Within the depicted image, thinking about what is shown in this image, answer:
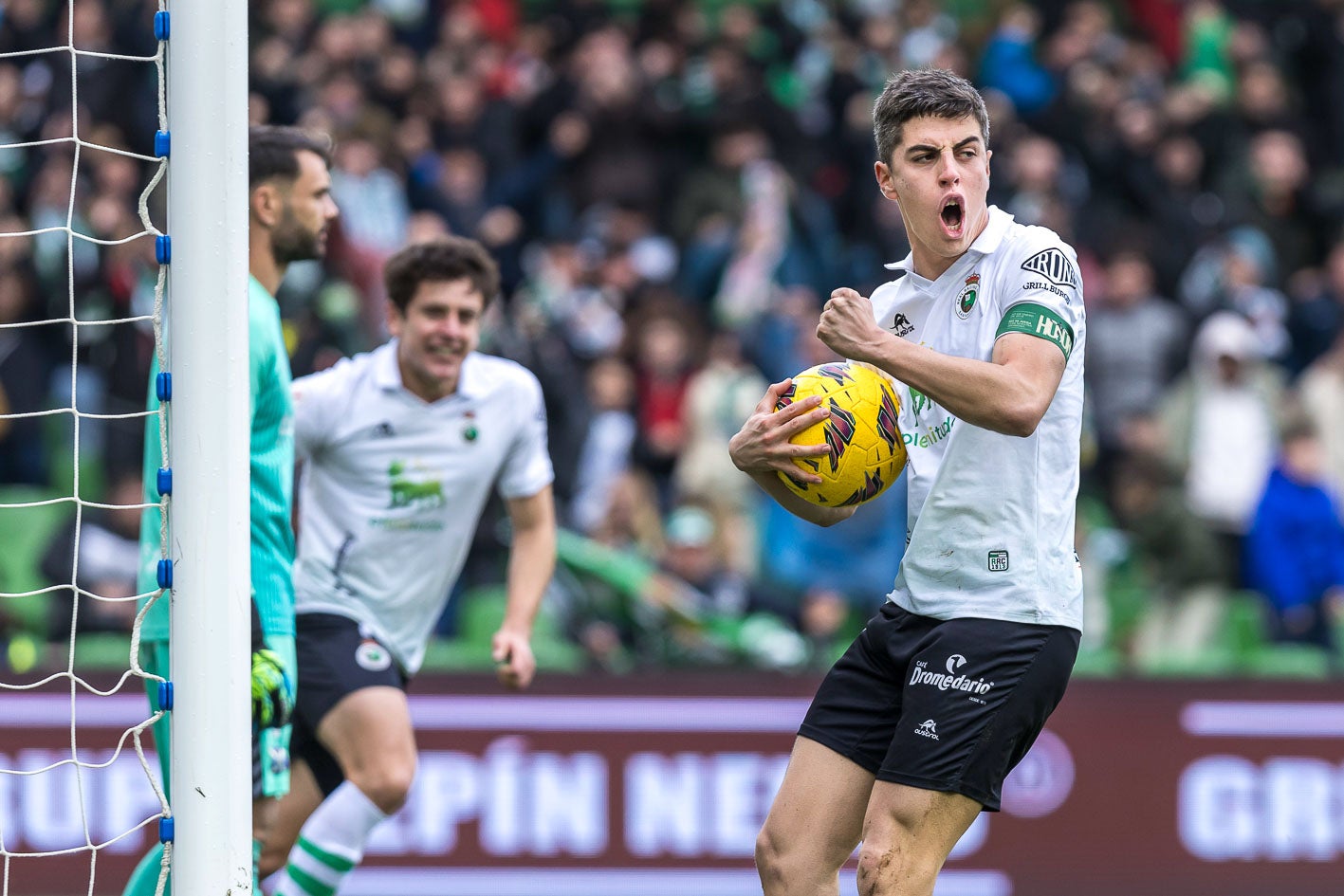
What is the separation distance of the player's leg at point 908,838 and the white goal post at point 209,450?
1.55m

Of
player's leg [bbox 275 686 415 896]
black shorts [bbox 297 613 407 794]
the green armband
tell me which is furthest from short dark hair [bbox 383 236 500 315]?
the green armband

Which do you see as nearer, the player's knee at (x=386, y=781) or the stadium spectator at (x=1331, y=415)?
the player's knee at (x=386, y=781)

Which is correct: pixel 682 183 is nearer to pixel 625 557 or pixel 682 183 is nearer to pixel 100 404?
pixel 625 557

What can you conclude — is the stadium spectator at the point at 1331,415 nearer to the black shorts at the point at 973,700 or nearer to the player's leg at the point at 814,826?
the black shorts at the point at 973,700

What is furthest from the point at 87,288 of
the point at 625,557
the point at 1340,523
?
the point at 1340,523

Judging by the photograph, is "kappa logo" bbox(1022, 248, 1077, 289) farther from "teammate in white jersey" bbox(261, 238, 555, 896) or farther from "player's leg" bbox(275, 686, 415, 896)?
"player's leg" bbox(275, 686, 415, 896)

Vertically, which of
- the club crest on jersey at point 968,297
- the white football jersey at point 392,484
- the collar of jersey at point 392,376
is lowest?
the white football jersey at point 392,484

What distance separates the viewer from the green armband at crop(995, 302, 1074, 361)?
174 inches

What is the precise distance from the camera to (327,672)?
6020 mm

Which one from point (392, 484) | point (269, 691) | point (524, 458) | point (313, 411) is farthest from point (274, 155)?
point (269, 691)

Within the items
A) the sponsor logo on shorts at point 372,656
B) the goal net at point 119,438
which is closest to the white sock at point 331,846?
the sponsor logo on shorts at point 372,656

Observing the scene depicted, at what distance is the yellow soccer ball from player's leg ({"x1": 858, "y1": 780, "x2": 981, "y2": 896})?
0.77m

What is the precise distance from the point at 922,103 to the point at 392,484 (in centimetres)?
257

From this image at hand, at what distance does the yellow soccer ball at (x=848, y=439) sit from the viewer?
4621 millimetres
